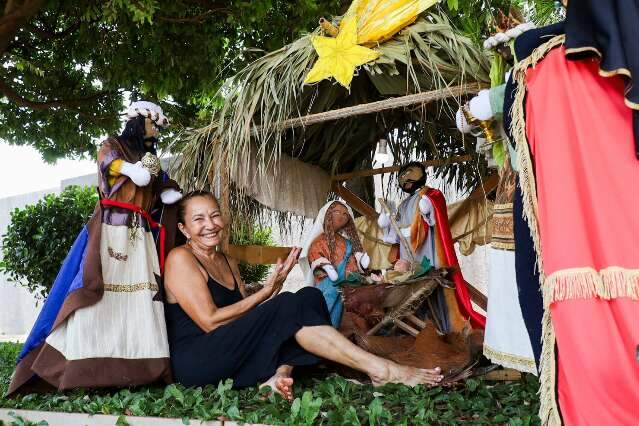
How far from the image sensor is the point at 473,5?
249 inches

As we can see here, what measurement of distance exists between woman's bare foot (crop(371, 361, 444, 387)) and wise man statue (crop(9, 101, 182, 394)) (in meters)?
1.30

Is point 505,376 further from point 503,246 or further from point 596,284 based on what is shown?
point 596,284

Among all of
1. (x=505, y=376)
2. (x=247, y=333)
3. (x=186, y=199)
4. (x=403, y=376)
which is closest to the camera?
(x=403, y=376)

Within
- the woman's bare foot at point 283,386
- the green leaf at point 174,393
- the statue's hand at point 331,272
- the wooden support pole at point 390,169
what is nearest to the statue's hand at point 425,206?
the wooden support pole at point 390,169

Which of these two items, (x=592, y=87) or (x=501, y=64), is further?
(x=501, y=64)

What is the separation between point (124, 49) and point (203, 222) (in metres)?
3.46

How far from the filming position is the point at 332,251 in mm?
5930

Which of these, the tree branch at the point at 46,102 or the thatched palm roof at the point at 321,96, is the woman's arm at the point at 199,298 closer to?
the thatched palm roof at the point at 321,96

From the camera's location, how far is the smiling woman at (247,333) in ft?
12.5

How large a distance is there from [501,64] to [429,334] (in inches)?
78.4

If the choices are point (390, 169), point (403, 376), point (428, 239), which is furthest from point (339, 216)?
point (403, 376)

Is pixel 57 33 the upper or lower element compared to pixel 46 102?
upper

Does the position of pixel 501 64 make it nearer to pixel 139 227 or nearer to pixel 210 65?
pixel 139 227

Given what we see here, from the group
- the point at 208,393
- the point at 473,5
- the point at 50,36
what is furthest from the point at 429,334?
the point at 50,36
